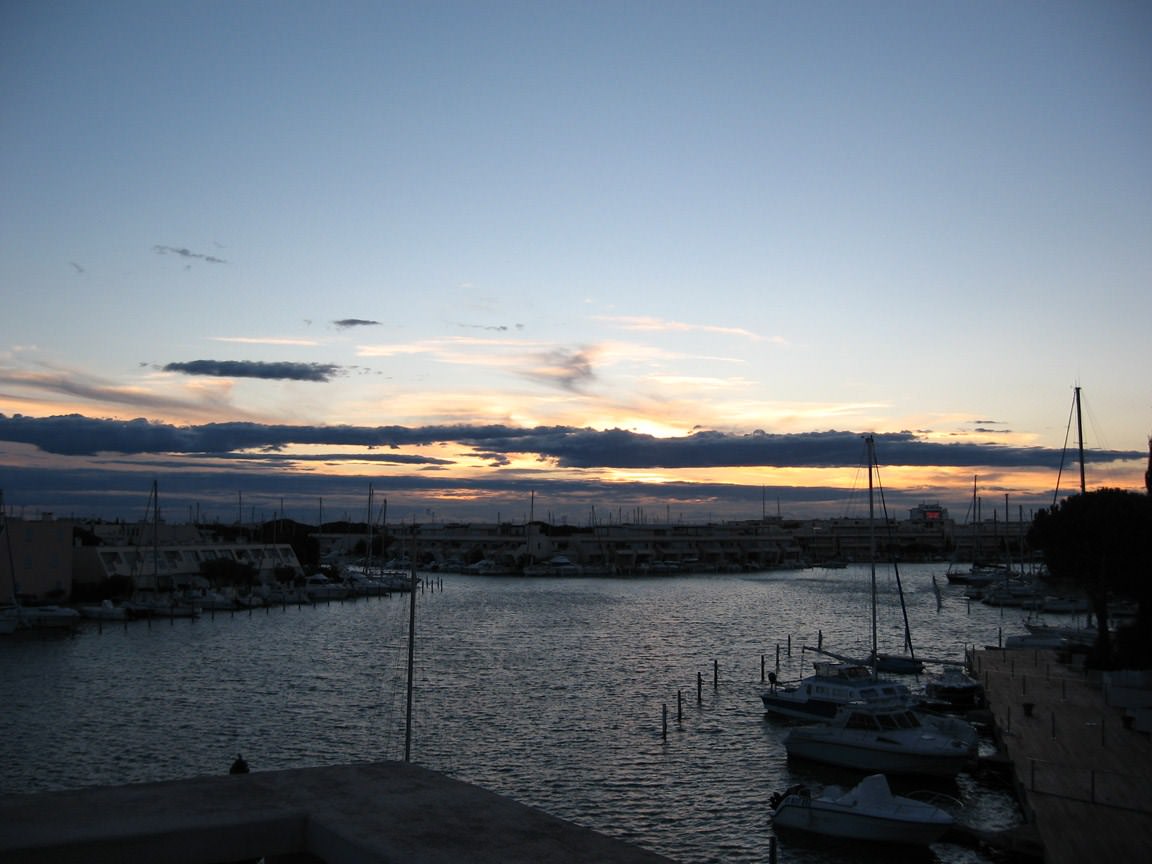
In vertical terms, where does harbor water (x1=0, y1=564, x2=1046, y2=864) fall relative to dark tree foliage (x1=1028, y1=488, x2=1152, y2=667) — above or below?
below

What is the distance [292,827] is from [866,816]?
58.3 ft

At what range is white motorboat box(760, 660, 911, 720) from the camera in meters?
32.7

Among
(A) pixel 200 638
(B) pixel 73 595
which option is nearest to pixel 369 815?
(A) pixel 200 638

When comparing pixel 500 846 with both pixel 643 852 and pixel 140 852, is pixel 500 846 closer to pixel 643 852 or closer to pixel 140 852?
pixel 643 852

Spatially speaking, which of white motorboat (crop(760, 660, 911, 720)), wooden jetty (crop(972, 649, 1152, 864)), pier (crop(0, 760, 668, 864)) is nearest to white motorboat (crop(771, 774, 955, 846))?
wooden jetty (crop(972, 649, 1152, 864))

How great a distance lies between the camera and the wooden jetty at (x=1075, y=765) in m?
18.4

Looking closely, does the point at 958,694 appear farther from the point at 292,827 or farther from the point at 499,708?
the point at 292,827

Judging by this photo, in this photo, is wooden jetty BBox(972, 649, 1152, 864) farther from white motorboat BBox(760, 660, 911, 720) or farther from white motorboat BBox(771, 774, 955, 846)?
white motorboat BBox(760, 660, 911, 720)

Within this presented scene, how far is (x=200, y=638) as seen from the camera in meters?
63.6

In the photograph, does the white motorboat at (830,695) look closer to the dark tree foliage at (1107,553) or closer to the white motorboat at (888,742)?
the white motorboat at (888,742)

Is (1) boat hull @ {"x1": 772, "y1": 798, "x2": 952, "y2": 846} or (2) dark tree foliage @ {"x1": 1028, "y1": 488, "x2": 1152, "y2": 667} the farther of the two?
(2) dark tree foliage @ {"x1": 1028, "y1": 488, "x2": 1152, "y2": 667}

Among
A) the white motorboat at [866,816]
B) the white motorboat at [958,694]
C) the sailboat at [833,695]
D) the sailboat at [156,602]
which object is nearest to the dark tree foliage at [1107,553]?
the white motorboat at [958,694]

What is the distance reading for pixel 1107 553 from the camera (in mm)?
42531

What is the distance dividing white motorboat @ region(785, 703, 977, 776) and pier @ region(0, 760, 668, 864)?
22.5m
